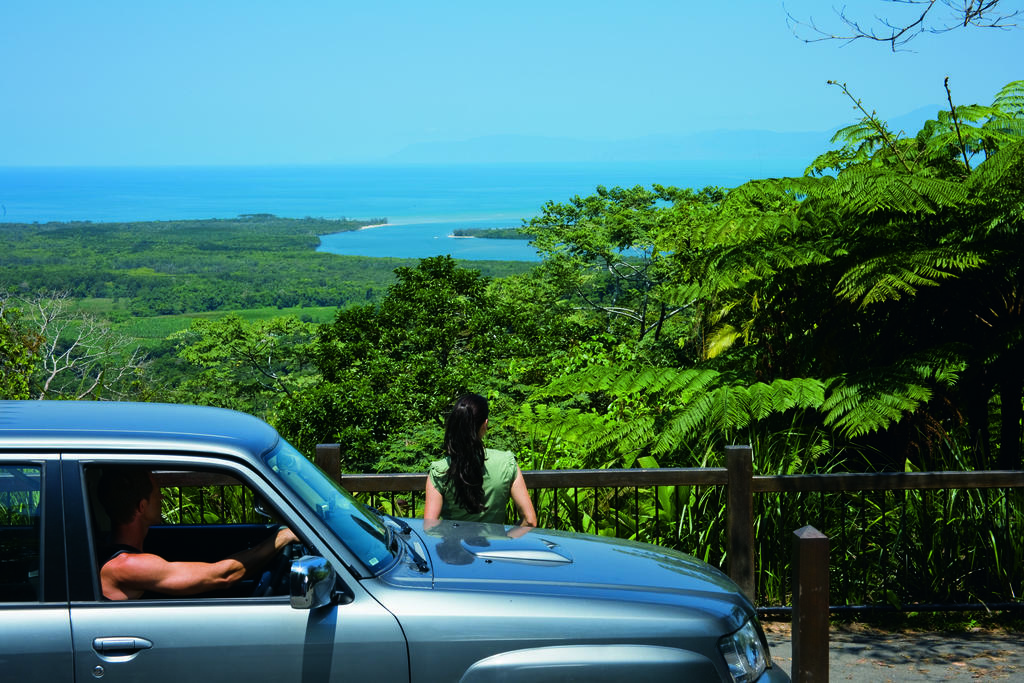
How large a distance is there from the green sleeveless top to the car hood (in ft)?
1.94

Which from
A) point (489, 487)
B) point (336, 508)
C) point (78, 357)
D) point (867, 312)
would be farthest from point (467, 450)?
point (78, 357)

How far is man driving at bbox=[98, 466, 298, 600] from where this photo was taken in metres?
3.36

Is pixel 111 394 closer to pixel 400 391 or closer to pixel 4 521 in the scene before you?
pixel 400 391

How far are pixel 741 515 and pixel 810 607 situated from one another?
186cm

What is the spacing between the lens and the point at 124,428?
135 inches

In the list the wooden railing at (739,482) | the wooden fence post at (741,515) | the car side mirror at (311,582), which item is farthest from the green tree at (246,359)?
the car side mirror at (311,582)

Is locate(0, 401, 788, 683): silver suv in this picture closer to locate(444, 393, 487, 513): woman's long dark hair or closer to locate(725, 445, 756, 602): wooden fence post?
locate(444, 393, 487, 513): woman's long dark hair

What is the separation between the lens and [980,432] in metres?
7.62

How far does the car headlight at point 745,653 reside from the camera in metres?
3.47

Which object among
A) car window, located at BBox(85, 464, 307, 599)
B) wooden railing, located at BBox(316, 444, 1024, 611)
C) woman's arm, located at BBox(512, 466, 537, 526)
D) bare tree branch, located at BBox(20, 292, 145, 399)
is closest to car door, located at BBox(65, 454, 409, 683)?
car window, located at BBox(85, 464, 307, 599)

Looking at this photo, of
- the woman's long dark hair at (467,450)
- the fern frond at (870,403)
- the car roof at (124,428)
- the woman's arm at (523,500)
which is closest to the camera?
the car roof at (124,428)

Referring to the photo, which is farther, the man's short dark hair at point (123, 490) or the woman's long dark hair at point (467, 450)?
the woman's long dark hair at point (467, 450)

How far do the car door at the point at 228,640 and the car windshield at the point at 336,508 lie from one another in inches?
11.0

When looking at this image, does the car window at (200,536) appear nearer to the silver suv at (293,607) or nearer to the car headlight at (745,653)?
the silver suv at (293,607)
